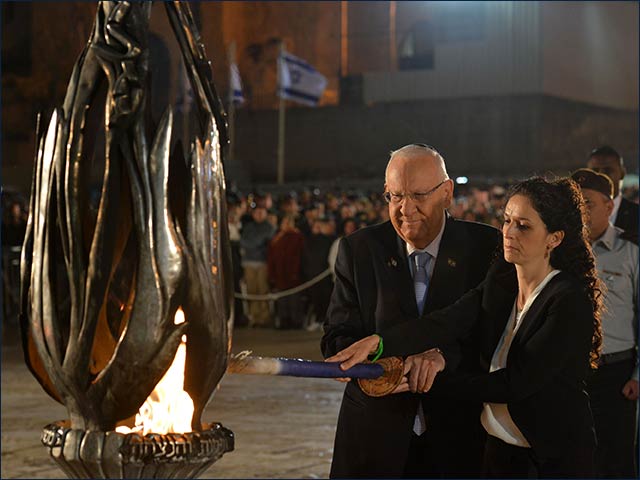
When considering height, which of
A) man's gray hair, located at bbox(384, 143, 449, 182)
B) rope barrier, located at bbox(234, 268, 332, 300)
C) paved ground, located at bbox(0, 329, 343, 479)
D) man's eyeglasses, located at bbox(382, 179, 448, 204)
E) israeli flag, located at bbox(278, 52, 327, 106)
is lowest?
paved ground, located at bbox(0, 329, 343, 479)

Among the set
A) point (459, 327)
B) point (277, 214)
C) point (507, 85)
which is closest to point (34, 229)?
point (459, 327)

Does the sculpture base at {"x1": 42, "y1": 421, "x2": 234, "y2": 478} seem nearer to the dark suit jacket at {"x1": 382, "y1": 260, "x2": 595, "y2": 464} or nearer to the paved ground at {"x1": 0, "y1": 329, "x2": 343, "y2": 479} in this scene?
the dark suit jacket at {"x1": 382, "y1": 260, "x2": 595, "y2": 464}

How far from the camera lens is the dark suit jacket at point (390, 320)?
13.5 feet

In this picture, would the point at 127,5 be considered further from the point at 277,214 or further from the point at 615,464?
the point at 277,214

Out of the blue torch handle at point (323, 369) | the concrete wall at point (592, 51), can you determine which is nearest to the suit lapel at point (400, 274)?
the blue torch handle at point (323, 369)

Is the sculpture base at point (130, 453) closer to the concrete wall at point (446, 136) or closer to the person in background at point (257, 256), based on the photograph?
the person in background at point (257, 256)

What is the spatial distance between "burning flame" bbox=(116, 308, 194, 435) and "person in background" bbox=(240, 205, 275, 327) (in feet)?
46.9

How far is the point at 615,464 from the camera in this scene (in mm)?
5750

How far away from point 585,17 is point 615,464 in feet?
91.3

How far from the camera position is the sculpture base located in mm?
2490

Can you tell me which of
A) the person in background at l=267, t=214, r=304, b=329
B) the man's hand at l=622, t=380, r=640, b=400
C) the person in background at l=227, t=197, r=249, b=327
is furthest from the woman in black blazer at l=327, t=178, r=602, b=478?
the person in background at l=227, t=197, r=249, b=327

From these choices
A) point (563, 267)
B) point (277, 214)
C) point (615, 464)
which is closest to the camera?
point (563, 267)

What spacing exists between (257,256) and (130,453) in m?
14.5

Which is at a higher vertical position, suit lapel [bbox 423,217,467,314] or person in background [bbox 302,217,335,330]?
suit lapel [bbox 423,217,467,314]
